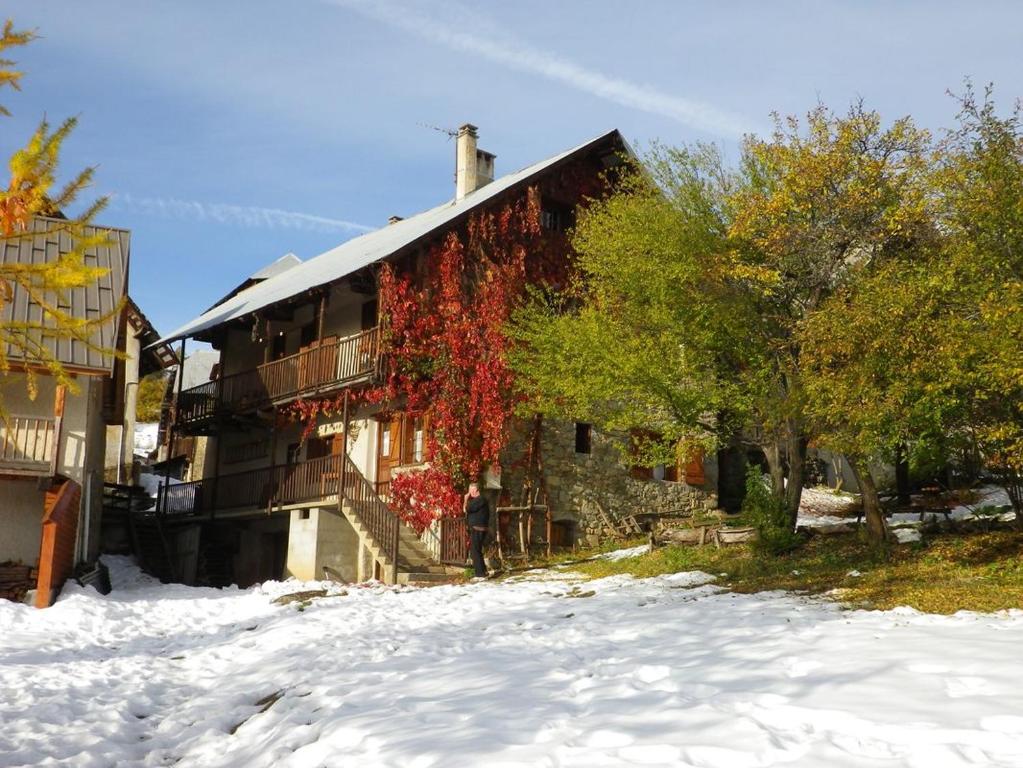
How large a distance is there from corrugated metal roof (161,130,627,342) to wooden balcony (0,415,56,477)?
6.71m

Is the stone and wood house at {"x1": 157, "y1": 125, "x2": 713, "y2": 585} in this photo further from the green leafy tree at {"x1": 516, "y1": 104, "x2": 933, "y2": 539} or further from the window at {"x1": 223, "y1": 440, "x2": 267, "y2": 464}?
the green leafy tree at {"x1": 516, "y1": 104, "x2": 933, "y2": 539}

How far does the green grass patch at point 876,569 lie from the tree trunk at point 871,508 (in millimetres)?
290

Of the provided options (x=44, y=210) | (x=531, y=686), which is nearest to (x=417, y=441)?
(x=531, y=686)

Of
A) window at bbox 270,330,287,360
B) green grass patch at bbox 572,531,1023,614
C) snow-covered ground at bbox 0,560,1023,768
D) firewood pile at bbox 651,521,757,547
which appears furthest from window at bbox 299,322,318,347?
snow-covered ground at bbox 0,560,1023,768

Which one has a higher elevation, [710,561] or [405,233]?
[405,233]

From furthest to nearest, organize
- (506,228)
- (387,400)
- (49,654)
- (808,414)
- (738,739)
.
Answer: (506,228) < (387,400) < (808,414) < (49,654) < (738,739)

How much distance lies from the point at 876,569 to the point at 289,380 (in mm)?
14123

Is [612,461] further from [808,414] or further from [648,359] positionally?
[808,414]

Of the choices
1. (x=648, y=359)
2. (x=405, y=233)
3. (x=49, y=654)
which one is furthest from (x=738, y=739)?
(x=405, y=233)

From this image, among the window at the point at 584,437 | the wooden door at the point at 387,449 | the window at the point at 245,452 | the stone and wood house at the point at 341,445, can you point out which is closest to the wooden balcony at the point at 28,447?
the stone and wood house at the point at 341,445

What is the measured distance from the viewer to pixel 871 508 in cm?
1639

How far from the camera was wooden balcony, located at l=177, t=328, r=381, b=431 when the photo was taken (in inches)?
837

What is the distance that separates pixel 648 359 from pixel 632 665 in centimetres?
987

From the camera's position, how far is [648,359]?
1797cm
